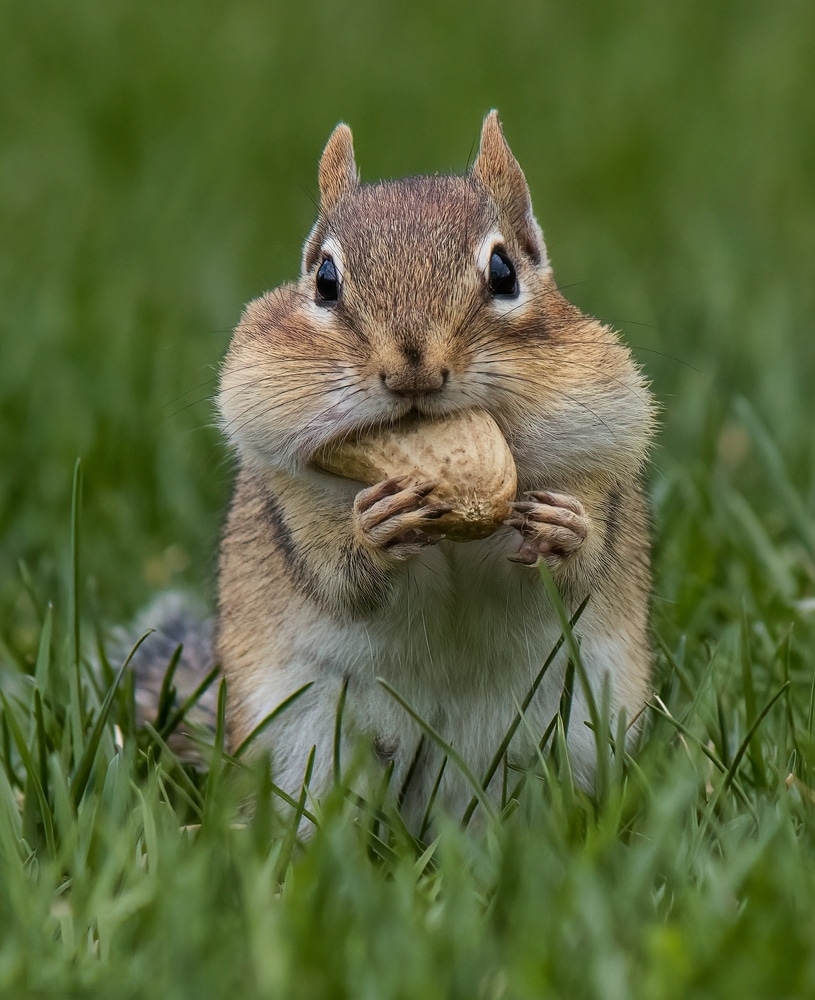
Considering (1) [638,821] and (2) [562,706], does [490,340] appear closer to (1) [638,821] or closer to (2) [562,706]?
(2) [562,706]

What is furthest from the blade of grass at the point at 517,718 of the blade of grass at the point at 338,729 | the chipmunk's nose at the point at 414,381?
the chipmunk's nose at the point at 414,381

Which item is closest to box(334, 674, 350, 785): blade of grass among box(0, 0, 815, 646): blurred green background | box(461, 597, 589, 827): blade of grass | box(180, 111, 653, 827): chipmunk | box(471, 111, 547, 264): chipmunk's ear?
box(180, 111, 653, 827): chipmunk

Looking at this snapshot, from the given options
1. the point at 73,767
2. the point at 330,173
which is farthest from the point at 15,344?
the point at 73,767

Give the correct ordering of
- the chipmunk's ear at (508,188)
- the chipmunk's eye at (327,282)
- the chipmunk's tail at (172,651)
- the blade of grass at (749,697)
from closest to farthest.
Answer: the blade of grass at (749,697) < the chipmunk's eye at (327,282) < the chipmunk's ear at (508,188) < the chipmunk's tail at (172,651)

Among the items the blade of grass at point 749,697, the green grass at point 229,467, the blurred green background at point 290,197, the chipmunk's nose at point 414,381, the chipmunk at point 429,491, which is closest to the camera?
the green grass at point 229,467

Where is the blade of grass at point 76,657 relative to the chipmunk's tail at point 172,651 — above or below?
above

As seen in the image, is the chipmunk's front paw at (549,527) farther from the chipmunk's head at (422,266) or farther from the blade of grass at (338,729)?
the blade of grass at (338,729)

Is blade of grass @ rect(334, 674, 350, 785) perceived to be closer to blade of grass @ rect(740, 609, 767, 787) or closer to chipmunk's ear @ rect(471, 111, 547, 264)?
blade of grass @ rect(740, 609, 767, 787)
